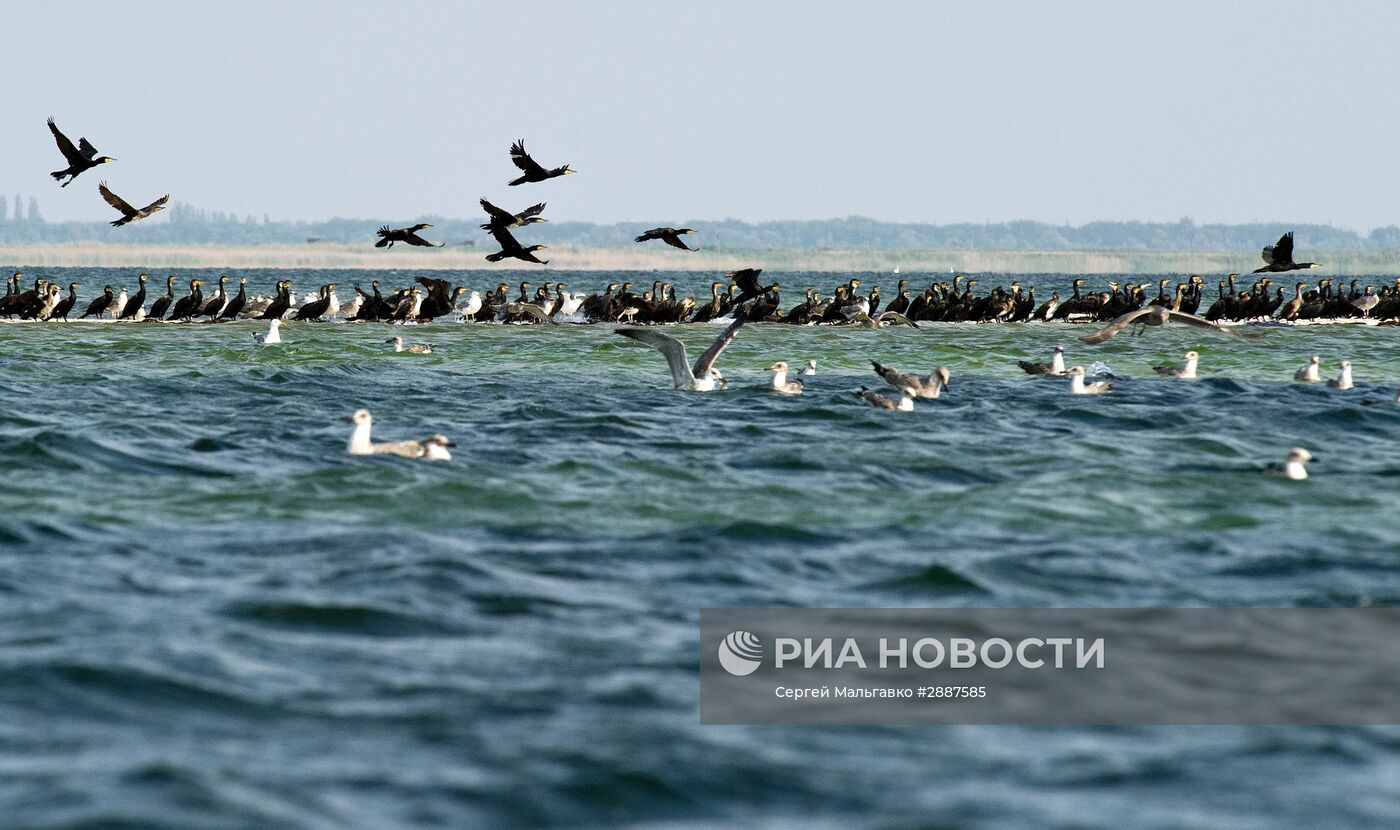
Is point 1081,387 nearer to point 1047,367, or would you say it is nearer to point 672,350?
point 1047,367

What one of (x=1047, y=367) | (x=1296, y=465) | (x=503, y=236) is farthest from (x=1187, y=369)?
(x=1296, y=465)

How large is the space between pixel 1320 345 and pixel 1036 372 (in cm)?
1438

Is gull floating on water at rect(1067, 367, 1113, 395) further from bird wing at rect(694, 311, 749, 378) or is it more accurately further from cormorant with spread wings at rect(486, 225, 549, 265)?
cormorant with spread wings at rect(486, 225, 549, 265)

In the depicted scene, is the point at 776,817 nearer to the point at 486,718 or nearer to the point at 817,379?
the point at 486,718

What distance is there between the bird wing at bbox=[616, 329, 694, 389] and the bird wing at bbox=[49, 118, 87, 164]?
8238mm

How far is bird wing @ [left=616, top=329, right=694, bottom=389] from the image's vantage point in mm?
22266

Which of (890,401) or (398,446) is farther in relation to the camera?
(890,401)

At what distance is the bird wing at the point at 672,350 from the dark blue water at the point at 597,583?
66 centimetres

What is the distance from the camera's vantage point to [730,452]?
18984 millimetres

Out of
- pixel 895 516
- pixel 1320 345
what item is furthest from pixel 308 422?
pixel 1320 345

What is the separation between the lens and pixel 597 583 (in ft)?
38.7

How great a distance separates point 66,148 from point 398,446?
34.1 ft

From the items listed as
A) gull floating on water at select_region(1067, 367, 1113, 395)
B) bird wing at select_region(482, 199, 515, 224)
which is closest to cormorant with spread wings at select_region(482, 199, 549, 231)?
bird wing at select_region(482, 199, 515, 224)

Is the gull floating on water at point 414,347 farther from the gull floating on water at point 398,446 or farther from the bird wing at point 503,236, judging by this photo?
the gull floating on water at point 398,446
